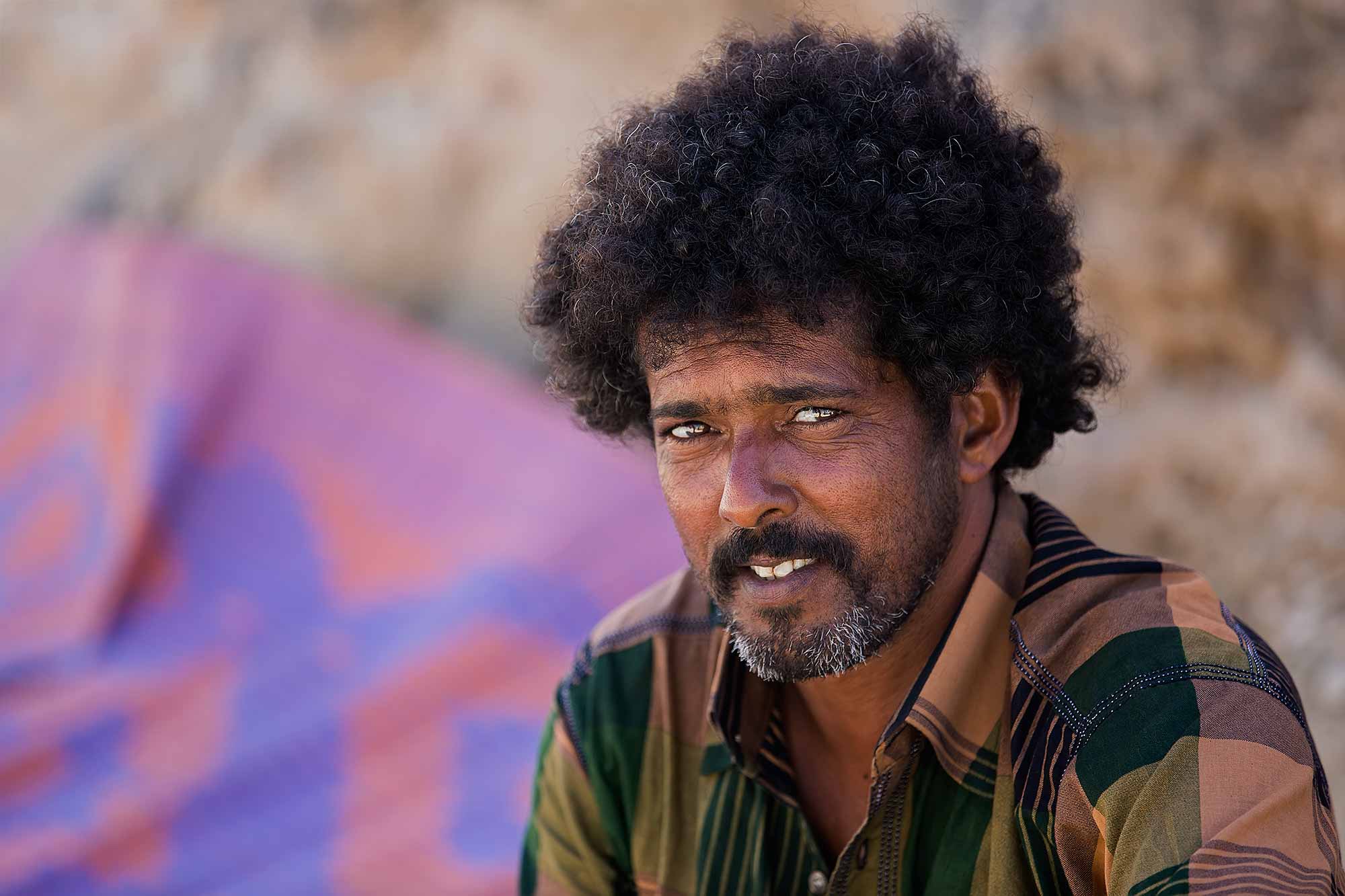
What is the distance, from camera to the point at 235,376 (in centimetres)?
509

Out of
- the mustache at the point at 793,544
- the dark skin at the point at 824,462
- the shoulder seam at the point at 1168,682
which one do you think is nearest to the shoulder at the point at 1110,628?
the shoulder seam at the point at 1168,682

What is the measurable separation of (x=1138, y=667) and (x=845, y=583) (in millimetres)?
410

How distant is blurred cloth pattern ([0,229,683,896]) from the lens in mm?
3732

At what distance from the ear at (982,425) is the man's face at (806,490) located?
0.24 feet

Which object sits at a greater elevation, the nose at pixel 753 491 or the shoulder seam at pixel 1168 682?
the nose at pixel 753 491

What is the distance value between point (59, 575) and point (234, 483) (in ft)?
2.15

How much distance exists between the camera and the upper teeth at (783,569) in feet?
6.20

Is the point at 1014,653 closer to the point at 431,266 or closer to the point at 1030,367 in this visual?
the point at 1030,367

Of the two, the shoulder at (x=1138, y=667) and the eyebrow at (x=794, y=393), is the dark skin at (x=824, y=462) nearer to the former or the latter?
the eyebrow at (x=794, y=393)

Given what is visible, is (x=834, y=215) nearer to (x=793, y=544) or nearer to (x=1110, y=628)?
(x=793, y=544)

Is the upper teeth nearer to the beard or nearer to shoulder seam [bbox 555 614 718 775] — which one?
the beard

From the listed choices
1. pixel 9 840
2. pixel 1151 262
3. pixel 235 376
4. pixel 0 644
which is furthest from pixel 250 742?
pixel 1151 262

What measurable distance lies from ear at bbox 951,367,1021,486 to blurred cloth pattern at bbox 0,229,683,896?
2.06 m

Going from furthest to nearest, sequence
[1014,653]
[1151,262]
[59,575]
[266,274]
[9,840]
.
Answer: [266,274] < [59,575] < [1151,262] < [9,840] < [1014,653]
